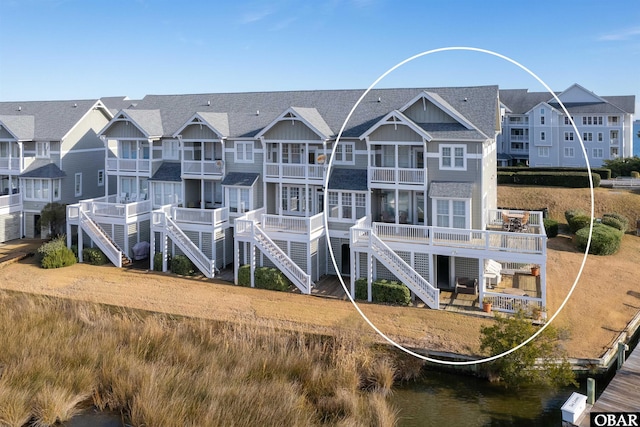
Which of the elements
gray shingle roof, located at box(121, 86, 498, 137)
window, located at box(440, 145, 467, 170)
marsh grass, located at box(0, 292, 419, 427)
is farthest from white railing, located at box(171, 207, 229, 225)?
window, located at box(440, 145, 467, 170)

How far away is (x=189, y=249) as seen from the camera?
30.7 meters

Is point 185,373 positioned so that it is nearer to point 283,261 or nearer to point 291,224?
point 283,261

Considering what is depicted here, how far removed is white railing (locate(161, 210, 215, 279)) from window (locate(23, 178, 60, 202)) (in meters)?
12.2

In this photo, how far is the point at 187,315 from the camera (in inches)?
931

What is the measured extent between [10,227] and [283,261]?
2261 cm

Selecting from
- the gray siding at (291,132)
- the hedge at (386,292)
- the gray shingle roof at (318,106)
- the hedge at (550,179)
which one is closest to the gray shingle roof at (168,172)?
the gray shingle roof at (318,106)

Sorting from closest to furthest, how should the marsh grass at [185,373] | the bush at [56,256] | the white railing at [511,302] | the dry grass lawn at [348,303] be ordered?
1. the marsh grass at [185,373]
2. the dry grass lawn at [348,303]
3. the white railing at [511,302]
4. the bush at [56,256]

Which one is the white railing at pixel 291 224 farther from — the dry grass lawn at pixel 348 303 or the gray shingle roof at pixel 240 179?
the dry grass lawn at pixel 348 303

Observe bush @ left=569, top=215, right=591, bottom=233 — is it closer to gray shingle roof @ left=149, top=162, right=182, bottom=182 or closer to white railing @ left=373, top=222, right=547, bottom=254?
white railing @ left=373, top=222, right=547, bottom=254

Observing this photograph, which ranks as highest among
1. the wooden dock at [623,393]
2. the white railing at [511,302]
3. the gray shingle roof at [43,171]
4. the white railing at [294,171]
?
the gray shingle roof at [43,171]

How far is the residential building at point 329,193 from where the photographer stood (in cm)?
2631

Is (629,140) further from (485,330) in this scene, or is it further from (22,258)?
(22,258)

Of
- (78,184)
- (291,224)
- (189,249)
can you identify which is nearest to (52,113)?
(78,184)

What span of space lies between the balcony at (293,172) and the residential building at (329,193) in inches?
3.3
